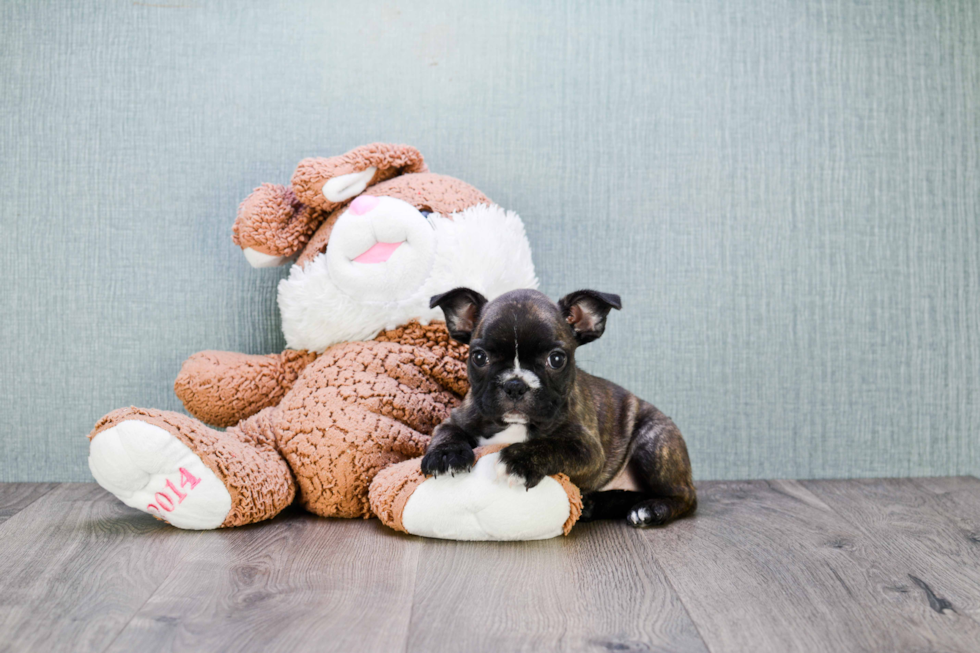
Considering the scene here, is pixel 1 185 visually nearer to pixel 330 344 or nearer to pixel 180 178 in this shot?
pixel 180 178

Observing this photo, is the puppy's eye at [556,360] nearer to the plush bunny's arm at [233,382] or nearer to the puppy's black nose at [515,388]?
the puppy's black nose at [515,388]

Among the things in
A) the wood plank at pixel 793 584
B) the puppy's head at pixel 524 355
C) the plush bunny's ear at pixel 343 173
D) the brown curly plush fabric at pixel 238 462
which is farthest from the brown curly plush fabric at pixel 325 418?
the wood plank at pixel 793 584

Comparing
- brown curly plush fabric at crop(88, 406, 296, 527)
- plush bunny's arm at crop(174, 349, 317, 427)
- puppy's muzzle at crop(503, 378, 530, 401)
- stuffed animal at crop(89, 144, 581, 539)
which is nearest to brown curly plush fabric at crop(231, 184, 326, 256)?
stuffed animal at crop(89, 144, 581, 539)

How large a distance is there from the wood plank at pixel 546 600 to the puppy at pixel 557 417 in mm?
161

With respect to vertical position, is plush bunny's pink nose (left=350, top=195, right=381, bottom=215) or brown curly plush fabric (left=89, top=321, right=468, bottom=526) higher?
plush bunny's pink nose (left=350, top=195, right=381, bottom=215)

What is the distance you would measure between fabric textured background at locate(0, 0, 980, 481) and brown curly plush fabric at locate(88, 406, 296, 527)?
52 centimetres

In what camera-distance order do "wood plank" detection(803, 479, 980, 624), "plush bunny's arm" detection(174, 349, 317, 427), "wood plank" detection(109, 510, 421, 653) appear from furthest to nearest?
"plush bunny's arm" detection(174, 349, 317, 427)
"wood plank" detection(803, 479, 980, 624)
"wood plank" detection(109, 510, 421, 653)

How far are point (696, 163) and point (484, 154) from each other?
0.63 m

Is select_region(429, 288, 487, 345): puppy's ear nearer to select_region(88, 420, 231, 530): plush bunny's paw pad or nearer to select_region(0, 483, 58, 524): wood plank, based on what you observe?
select_region(88, 420, 231, 530): plush bunny's paw pad

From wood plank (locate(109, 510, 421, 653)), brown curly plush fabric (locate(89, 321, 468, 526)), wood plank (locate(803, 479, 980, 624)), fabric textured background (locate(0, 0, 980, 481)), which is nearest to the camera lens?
wood plank (locate(109, 510, 421, 653))

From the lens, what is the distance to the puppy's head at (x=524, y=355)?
1532 millimetres

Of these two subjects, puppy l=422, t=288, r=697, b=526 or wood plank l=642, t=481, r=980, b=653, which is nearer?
wood plank l=642, t=481, r=980, b=653

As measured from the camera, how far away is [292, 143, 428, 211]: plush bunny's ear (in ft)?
6.22

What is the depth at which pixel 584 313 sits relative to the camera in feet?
5.61
